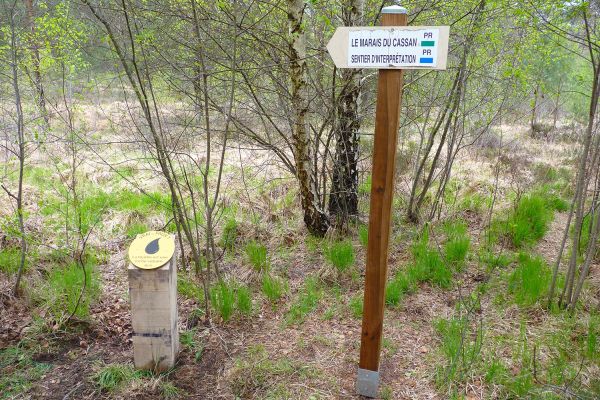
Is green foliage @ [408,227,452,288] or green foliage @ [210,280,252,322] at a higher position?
green foliage @ [408,227,452,288]

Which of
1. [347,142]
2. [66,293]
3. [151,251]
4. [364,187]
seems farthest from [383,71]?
[364,187]

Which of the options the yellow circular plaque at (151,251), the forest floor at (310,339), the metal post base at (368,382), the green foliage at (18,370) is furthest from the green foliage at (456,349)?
the green foliage at (18,370)

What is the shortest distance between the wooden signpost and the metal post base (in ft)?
0.79

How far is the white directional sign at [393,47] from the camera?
80.8 inches

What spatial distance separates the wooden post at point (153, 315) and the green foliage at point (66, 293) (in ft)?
2.38

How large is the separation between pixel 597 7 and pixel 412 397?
119 inches

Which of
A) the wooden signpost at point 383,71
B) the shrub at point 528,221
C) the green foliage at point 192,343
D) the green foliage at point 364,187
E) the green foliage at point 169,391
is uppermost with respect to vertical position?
the wooden signpost at point 383,71

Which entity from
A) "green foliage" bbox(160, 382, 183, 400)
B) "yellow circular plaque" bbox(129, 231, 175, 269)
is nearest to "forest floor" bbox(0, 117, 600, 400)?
"green foliage" bbox(160, 382, 183, 400)

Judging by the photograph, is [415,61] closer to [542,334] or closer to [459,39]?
[542,334]

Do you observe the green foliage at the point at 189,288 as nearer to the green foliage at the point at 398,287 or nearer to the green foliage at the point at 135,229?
the green foliage at the point at 135,229

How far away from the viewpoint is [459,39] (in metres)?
5.01

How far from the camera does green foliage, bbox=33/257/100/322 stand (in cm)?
330

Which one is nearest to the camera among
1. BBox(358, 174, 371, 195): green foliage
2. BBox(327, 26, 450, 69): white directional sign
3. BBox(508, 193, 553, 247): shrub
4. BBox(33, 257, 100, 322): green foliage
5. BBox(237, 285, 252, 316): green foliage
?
BBox(327, 26, 450, 69): white directional sign

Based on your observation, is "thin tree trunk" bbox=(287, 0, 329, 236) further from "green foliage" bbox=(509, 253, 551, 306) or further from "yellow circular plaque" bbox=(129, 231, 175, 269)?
"green foliage" bbox=(509, 253, 551, 306)
